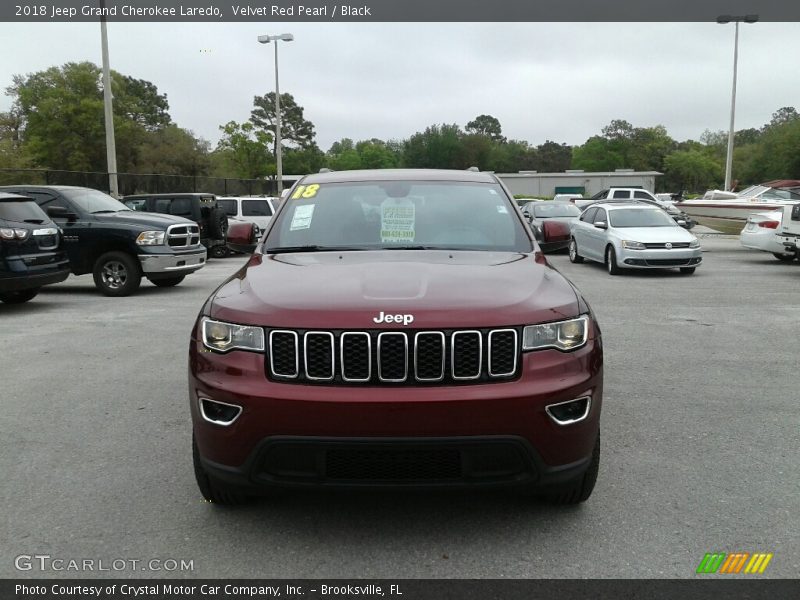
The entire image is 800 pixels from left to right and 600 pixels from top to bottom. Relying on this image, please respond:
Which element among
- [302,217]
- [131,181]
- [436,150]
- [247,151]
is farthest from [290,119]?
[302,217]

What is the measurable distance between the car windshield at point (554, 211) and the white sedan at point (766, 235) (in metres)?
6.44

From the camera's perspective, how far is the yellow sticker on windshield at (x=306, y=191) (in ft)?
16.4

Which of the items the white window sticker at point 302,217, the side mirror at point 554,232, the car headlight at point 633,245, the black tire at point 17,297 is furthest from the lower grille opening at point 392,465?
the car headlight at point 633,245

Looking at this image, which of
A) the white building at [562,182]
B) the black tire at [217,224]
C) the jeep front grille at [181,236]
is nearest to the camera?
the jeep front grille at [181,236]

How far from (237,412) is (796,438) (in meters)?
3.67

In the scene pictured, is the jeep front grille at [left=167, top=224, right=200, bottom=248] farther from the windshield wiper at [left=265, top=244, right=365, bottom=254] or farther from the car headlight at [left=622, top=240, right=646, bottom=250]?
the windshield wiper at [left=265, top=244, right=365, bottom=254]

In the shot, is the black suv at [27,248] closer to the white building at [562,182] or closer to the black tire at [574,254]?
the black tire at [574,254]

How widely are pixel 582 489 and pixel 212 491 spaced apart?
180 cm

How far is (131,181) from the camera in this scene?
29.8m

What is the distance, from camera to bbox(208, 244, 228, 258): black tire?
19.8 m

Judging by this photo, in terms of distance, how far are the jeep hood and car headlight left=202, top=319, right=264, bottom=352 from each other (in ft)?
0.12

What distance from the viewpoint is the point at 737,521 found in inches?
140

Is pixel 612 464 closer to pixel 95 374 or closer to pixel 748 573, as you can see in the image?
pixel 748 573

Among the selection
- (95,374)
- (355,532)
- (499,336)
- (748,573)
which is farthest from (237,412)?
(95,374)
